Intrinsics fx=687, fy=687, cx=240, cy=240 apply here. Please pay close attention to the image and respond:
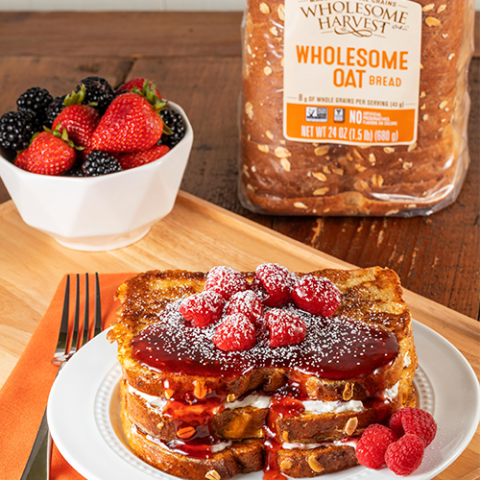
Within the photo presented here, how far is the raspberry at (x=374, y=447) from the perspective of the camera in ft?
3.11

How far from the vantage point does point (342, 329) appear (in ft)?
3.46

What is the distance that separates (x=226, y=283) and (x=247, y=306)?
0.09 meters

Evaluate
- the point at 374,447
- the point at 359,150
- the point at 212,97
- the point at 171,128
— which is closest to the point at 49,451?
the point at 374,447

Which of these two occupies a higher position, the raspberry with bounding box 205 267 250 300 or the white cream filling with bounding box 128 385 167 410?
the raspberry with bounding box 205 267 250 300

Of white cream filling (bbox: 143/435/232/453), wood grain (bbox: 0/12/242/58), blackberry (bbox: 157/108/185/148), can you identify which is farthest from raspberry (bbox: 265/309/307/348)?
wood grain (bbox: 0/12/242/58)

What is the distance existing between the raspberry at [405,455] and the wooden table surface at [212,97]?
59cm

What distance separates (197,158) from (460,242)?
0.82 meters

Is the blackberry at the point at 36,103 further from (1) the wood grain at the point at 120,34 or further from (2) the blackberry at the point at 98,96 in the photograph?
(1) the wood grain at the point at 120,34

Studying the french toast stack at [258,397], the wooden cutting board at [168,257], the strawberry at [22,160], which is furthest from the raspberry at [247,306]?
the strawberry at [22,160]

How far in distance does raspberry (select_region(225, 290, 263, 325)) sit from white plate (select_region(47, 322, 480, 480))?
234 mm

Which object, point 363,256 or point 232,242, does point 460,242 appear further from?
point 232,242

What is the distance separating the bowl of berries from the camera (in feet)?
4.81

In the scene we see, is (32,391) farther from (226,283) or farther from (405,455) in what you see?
(405,455)

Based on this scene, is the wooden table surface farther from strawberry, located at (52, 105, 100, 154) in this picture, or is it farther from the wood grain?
strawberry, located at (52, 105, 100, 154)
